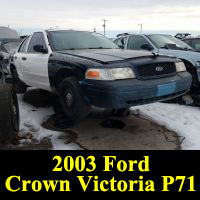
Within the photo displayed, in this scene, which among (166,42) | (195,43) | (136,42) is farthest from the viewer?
(195,43)

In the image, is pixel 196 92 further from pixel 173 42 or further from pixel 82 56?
pixel 82 56

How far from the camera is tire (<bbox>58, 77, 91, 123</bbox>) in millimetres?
4211

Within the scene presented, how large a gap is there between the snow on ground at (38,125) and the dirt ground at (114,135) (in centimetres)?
9

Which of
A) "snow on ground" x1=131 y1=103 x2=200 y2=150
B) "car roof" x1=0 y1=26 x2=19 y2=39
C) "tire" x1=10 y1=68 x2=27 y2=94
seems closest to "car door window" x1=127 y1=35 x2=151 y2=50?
"snow on ground" x1=131 y1=103 x2=200 y2=150

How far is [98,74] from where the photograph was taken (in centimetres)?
395

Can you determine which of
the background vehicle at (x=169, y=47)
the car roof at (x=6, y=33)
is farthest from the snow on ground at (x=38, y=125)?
the car roof at (x=6, y=33)

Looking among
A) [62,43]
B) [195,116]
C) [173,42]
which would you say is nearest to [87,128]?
[62,43]

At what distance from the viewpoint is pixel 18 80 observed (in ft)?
22.0

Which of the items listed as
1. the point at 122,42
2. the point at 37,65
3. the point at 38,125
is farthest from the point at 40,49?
the point at 122,42

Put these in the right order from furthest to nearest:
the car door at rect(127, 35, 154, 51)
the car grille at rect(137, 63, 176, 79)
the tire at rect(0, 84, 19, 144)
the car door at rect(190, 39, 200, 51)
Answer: the car door at rect(190, 39, 200, 51) → the car door at rect(127, 35, 154, 51) → the car grille at rect(137, 63, 176, 79) → the tire at rect(0, 84, 19, 144)

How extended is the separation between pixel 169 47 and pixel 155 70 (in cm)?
295

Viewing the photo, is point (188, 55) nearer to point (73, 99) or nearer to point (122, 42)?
point (122, 42)

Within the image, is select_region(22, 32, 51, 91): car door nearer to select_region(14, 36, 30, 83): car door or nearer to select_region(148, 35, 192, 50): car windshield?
select_region(14, 36, 30, 83): car door

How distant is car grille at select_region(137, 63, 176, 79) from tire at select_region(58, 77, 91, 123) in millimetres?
862
